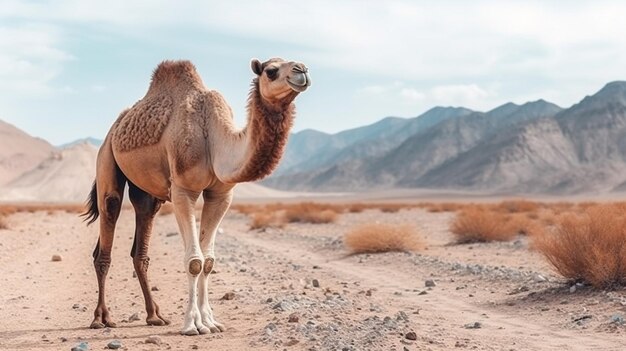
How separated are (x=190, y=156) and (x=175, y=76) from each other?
5.18 ft

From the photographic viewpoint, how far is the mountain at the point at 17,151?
456 feet

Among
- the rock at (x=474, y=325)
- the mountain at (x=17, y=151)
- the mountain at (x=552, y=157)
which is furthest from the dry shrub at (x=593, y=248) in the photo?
the mountain at (x=17, y=151)

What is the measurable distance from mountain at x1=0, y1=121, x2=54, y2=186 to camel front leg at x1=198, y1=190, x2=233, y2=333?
128395 millimetres

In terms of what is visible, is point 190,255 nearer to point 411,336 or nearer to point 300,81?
point 300,81

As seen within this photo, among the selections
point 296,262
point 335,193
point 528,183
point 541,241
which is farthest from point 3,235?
point 335,193

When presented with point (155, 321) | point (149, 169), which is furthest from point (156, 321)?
point (149, 169)

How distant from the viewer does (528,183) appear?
10931cm

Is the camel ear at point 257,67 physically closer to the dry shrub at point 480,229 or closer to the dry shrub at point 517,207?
the dry shrub at point 480,229

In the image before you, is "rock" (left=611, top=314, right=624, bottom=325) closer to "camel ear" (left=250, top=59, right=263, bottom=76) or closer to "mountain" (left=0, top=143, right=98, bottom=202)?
"camel ear" (left=250, top=59, right=263, bottom=76)

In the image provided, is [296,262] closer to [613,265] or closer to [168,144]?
[613,265]

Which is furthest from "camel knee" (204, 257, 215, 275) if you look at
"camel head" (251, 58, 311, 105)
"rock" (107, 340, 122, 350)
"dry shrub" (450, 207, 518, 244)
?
"dry shrub" (450, 207, 518, 244)

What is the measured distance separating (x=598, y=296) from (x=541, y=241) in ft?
6.53

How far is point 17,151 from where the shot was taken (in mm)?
150250

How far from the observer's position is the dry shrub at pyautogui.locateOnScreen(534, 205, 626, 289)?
10.9 meters
